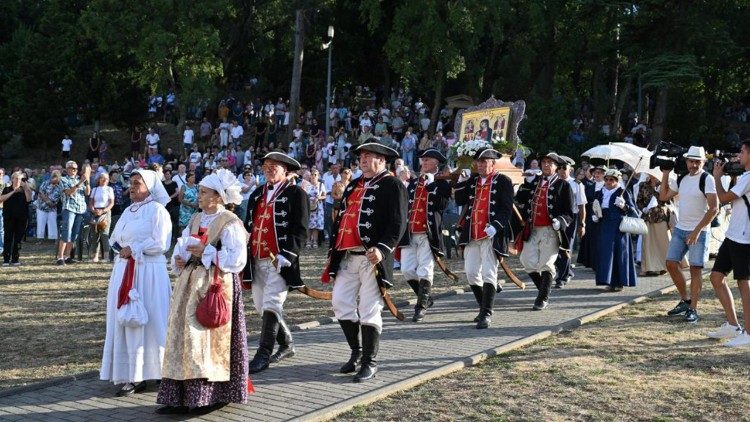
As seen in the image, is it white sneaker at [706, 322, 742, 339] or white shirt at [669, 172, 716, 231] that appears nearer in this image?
white sneaker at [706, 322, 742, 339]

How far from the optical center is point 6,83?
42750 mm

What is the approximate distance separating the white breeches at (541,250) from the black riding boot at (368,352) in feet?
14.3

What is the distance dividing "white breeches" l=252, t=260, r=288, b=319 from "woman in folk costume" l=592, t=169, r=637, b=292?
6331mm

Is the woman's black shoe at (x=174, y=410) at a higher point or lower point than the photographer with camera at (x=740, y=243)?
lower

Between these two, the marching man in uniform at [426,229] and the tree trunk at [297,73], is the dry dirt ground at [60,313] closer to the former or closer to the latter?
the marching man in uniform at [426,229]

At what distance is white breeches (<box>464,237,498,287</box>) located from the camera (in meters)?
10.3

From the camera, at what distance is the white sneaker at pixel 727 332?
9.22m

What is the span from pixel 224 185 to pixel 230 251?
1.86ft

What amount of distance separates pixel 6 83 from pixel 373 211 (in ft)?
128

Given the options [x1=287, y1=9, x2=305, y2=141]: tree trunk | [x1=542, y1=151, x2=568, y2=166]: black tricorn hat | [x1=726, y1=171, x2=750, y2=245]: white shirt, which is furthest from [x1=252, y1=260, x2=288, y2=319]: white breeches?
[x1=287, y1=9, x2=305, y2=141]: tree trunk

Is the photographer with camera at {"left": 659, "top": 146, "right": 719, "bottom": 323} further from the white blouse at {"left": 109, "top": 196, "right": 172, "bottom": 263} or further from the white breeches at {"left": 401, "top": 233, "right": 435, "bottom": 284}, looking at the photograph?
the white blouse at {"left": 109, "top": 196, "right": 172, "bottom": 263}

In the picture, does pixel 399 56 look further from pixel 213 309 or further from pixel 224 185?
pixel 213 309

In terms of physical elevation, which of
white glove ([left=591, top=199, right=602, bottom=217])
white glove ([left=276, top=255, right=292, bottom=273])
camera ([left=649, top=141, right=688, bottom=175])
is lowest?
white glove ([left=276, top=255, right=292, bottom=273])

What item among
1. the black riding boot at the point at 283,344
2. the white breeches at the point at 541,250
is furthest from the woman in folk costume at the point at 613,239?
the black riding boot at the point at 283,344
